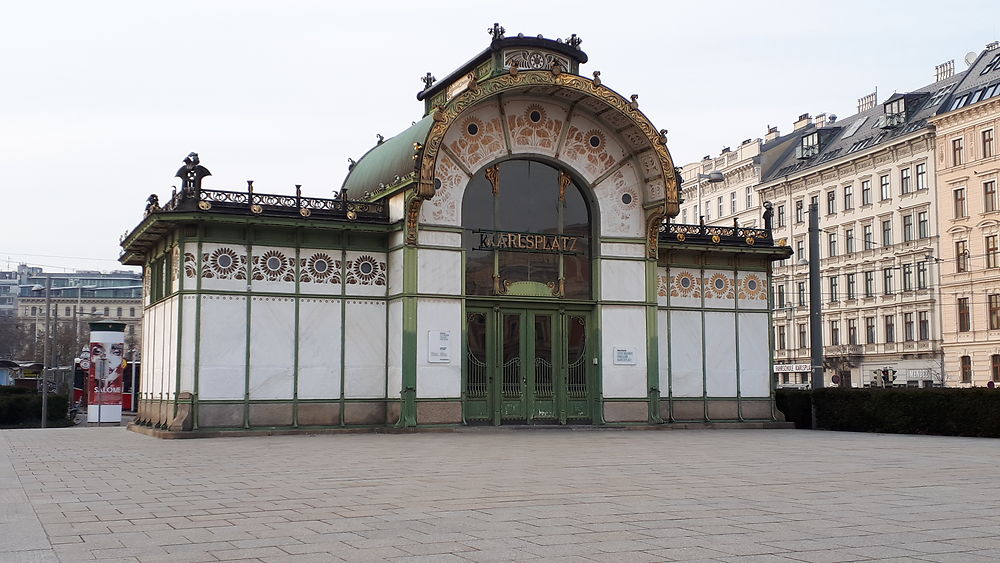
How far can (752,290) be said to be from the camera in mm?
31781

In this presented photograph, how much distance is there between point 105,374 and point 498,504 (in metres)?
29.2

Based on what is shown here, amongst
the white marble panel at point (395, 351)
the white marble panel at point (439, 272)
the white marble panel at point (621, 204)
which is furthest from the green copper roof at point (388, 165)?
the white marble panel at point (621, 204)

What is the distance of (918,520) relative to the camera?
9875 mm

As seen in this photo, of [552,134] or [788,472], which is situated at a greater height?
[552,134]

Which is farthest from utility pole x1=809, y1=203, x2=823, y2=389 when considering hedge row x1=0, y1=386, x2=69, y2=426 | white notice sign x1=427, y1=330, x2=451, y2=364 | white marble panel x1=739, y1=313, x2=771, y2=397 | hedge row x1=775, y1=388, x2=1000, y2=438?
hedge row x1=0, y1=386, x2=69, y2=426


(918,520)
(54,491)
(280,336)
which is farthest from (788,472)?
(280,336)

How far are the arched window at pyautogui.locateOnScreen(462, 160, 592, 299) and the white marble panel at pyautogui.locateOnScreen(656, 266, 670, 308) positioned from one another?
8.47 feet

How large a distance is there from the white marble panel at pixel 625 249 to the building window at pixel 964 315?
3829 cm

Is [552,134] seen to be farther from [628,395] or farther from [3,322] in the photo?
[3,322]

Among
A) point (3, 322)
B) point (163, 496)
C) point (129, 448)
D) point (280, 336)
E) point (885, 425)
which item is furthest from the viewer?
point (3, 322)

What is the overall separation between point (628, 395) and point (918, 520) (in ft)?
62.7

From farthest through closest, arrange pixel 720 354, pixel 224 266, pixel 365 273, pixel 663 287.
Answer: pixel 720 354 → pixel 663 287 → pixel 365 273 → pixel 224 266

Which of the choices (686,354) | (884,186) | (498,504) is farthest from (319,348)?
(884,186)

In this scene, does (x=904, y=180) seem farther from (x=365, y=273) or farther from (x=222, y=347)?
(x=222, y=347)
